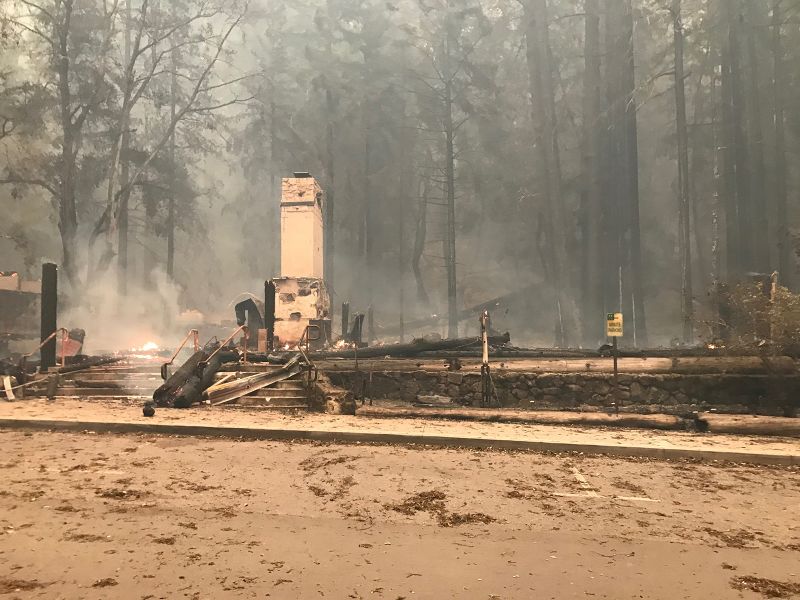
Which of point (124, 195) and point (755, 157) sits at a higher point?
point (124, 195)

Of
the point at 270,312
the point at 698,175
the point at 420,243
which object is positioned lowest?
the point at 270,312

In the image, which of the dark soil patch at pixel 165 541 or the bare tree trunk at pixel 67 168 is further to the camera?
the bare tree trunk at pixel 67 168

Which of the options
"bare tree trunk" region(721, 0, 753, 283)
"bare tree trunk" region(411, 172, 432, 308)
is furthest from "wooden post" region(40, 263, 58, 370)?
"bare tree trunk" region(411, 172, 432, 308)

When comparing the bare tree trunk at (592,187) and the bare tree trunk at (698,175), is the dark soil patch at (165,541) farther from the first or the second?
the bare tree trunk at (698,175)

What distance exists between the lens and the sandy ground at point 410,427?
7.50 m

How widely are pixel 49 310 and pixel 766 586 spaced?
15791 mm

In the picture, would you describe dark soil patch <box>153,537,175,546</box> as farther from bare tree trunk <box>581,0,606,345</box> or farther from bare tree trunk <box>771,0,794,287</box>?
bare tree trunk <box>771,0,794,287</box>

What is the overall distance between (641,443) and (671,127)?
3187cm

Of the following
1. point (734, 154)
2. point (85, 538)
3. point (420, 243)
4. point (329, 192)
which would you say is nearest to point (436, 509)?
point (85, 538)

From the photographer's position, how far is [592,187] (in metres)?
24.9

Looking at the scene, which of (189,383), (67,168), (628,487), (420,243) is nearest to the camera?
(628,487)

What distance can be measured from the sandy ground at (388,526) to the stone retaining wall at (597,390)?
4.44m

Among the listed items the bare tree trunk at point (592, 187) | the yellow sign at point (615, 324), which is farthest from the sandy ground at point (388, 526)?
the bare tree trunk at point (592, 187)

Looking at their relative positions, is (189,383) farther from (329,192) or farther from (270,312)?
(329,192)
